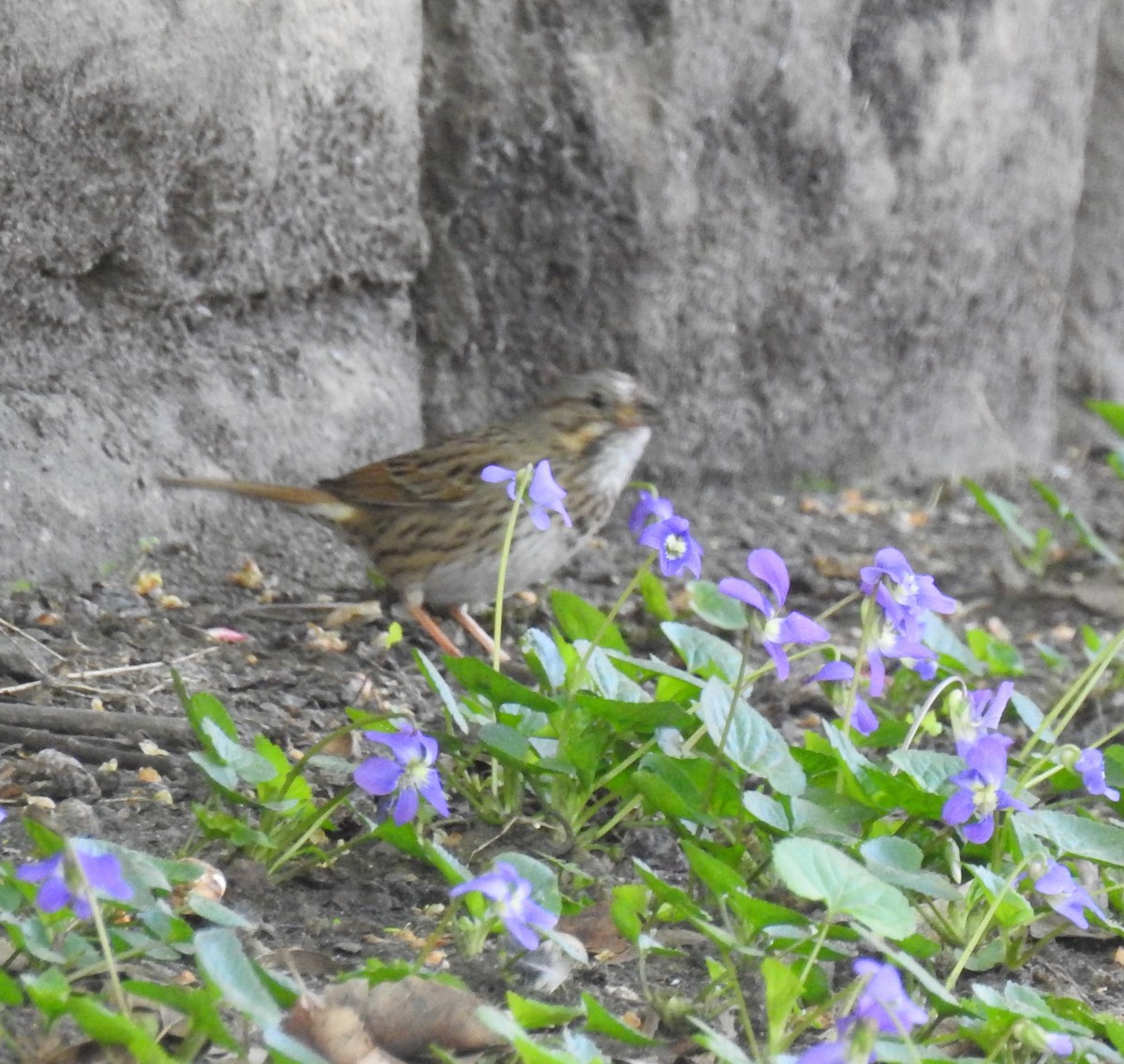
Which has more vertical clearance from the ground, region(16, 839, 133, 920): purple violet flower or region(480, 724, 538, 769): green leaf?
region(16, 839, 133, 920): purple violet flower

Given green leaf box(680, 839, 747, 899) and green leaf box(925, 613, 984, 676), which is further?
green leaf box(925, 613, 984, 676)

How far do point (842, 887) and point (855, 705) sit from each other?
33.3 inches

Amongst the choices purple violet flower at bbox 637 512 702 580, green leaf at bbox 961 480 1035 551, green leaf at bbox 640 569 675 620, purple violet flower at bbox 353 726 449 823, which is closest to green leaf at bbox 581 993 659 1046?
purple violet flower at bbox 353 726 449 823

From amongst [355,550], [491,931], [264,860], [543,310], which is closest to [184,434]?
[355,550]

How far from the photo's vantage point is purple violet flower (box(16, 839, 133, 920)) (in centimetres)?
186

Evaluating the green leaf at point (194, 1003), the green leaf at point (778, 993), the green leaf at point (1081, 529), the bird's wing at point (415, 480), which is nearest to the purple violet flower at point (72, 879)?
the green leaf at point (194, 1003)

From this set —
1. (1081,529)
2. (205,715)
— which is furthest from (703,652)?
(1081,529)

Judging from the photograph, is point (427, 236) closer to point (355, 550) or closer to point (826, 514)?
point (355, 550)

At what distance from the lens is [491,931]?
2475mm

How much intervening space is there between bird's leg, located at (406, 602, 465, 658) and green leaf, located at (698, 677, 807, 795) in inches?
59.6

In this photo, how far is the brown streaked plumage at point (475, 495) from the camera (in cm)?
421

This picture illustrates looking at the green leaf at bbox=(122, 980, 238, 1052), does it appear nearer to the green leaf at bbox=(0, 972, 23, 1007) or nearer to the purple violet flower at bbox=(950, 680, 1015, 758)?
the green leaf at bbox=(0, 972, 23, 1007)

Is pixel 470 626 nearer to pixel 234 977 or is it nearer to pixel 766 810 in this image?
pixel 766 810

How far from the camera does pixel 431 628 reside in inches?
165
